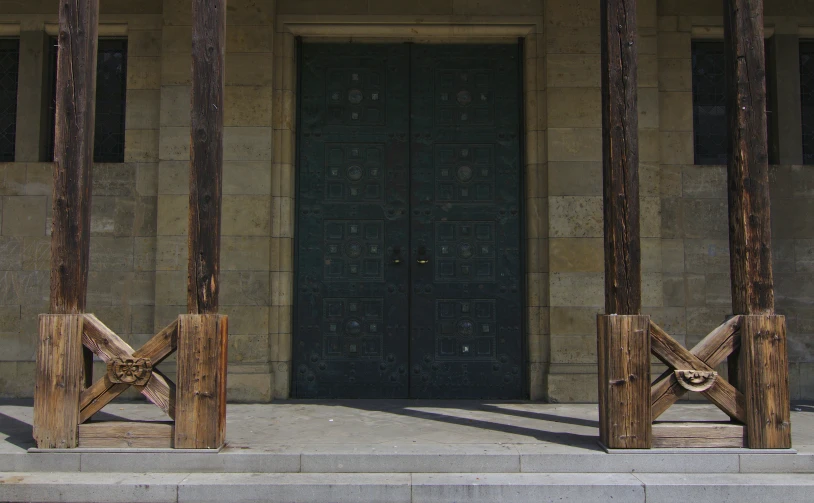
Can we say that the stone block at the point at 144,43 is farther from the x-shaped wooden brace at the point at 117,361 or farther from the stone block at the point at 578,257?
the stone block at the point at 578,257

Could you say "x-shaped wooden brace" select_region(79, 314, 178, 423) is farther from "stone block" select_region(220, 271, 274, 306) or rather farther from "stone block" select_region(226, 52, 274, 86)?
"stone block" select_region(226, 52, 274, 86)

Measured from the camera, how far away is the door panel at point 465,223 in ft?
26.4

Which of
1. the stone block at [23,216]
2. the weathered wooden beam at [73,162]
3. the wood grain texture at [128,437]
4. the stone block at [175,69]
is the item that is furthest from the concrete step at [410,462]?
the stone block at [175,69]

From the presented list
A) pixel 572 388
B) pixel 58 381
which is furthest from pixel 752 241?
pixel 58 381

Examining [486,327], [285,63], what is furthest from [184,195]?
[486,327]

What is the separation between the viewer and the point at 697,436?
5477mm

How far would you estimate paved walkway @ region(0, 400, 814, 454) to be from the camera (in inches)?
226

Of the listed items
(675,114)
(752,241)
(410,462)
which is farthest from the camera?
(675,114)

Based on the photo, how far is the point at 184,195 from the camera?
7797mm

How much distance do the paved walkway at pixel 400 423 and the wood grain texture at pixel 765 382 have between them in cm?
29

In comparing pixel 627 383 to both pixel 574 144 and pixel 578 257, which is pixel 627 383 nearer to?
pixel 578 257

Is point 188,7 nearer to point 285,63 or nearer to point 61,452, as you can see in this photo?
point 285,63

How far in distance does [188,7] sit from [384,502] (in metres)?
5.82

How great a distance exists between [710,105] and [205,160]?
19.4 feet
